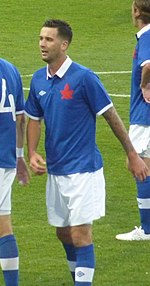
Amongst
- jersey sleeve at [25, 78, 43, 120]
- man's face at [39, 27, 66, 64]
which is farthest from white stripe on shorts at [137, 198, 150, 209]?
man's face at [39, 27, 66, 64]

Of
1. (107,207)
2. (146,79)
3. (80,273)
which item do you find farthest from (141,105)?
(80,273)

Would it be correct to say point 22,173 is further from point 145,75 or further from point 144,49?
point 144,49

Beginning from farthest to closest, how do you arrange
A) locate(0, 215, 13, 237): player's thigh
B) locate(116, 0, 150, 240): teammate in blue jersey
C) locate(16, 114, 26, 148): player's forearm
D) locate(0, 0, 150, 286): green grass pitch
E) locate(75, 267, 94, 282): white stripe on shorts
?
locate(116, 0, 150, 240): teammate in blue jersey → locate(0, 0, 150, 286): green grass pitch → locate(16, 114, 26, 148): player's forearm → locate(0, 215, 13, 237): player's thigh → locate(75, 267, 94, 282): white stripe on shorts

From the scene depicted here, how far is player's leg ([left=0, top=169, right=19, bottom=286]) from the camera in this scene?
8.48 metres

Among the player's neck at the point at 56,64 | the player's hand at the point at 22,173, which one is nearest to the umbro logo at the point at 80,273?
the player's hand at the point at 22,173

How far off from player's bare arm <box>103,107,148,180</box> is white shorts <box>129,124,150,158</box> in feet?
5.88

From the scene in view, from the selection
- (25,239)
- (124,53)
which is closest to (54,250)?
(25,239)

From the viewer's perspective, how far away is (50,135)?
8.46m

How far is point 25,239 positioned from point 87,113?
2.41m

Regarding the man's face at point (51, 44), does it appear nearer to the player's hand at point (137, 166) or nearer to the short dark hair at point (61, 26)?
the short dark hair at point (61, 26)

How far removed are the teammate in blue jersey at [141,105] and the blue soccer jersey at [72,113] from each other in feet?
4.72

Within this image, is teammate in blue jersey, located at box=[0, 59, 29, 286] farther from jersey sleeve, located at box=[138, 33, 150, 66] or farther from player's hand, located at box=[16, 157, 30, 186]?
jersey sleeve, located at box=[138, 33, 150, 66]

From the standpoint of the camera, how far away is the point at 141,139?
10312 millimetres

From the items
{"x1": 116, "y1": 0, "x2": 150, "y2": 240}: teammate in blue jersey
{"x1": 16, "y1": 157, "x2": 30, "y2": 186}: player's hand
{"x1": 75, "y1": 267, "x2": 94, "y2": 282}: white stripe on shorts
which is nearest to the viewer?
{"x1": 75, "y1": 267, "x2": 94, "y2": 282}: white stripe on shorts
